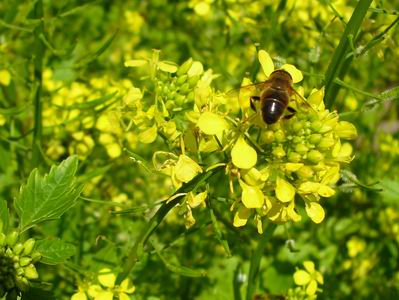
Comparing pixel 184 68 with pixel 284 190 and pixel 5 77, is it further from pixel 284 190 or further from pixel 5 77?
pixel 5 77

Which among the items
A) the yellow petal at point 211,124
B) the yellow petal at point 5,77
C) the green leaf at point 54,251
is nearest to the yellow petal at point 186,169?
the yellow petal at point 211,124

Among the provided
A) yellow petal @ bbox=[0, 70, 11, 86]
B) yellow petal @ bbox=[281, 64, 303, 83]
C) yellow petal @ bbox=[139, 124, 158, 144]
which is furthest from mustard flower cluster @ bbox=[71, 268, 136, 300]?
yellow petal @ bbox=[0, 70, 11, 86]

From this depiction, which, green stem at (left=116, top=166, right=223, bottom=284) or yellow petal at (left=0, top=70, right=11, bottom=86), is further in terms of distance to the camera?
yellow petal at (left=0, top=70, right=11, bottom=86)

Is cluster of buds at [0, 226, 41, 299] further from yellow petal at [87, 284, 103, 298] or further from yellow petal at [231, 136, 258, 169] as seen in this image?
yellow petal at [231, 136, 258, 169]

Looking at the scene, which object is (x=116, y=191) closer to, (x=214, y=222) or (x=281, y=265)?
(x=281, y=265)

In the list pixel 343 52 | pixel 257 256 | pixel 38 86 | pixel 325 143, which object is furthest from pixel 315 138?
pixel 38 86

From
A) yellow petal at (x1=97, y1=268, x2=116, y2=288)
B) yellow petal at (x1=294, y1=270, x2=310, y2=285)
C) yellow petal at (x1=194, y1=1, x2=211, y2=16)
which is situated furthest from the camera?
yellow petal at (x1=194, y1=1, x2=211, y2=16)

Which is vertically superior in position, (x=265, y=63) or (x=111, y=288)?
(x=265, y=63)

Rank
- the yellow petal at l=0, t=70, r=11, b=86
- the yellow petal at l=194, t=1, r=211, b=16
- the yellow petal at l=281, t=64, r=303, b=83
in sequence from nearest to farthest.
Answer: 1. the yellow petal at l=281, t=64, r=303, b=83
2. the yellow petal at l=0, t=70, r=11, b=86
3. the yellow petal at l=194, t=1, r=211, b=16
